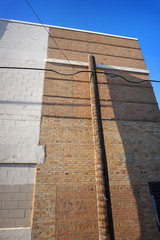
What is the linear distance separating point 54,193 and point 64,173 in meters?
0.73

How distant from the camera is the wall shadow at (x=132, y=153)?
4.80 meters

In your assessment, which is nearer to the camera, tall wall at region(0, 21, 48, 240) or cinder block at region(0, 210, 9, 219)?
cinder block at region(0, 210, 9, 219)

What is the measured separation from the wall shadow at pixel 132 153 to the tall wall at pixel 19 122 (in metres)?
3.02

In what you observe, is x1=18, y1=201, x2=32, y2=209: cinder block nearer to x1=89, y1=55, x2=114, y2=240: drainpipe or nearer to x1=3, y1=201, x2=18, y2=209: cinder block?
x1=3, y1=201, x2=18, y2=209: cinder block

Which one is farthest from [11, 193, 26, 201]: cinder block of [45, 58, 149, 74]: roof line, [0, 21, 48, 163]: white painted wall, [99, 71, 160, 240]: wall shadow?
[45, 58, 149, 74]: roof line

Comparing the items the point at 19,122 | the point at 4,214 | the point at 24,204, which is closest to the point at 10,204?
the point at 4,214

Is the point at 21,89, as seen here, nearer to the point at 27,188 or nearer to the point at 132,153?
the point at 27,188

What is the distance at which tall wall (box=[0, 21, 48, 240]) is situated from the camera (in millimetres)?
4484

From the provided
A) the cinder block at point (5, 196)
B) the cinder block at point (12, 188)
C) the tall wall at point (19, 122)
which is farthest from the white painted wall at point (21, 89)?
the cinder block at point (5, 196)

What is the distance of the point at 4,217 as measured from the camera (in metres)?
4.36

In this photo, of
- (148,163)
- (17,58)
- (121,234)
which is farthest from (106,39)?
(121,234)

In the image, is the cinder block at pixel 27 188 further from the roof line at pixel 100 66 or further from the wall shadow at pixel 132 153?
the roof line at pixel 100 66

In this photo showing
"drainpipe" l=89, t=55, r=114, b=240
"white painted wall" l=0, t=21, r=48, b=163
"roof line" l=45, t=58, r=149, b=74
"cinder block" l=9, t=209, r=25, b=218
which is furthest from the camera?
"roof line" l=45, t=58, r=149, b=74

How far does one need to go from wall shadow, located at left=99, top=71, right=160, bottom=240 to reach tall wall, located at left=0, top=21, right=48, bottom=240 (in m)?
3.02
